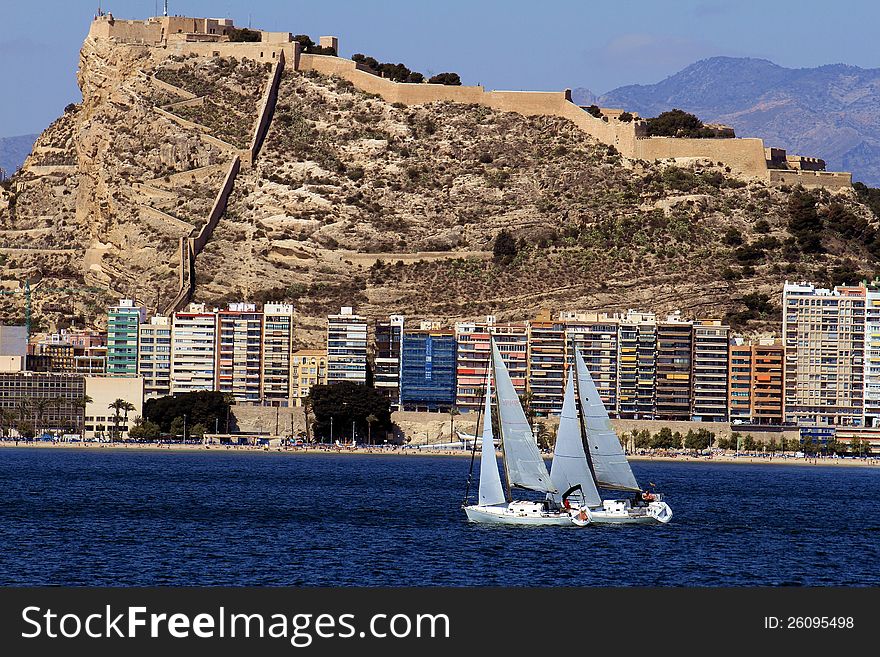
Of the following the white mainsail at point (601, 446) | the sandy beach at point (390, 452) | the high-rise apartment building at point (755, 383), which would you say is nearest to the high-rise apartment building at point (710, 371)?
the high-rise apartment building at point (755, 383)

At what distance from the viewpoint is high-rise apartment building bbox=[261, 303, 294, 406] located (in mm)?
134375

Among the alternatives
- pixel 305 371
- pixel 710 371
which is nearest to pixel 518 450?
pixel 710 371

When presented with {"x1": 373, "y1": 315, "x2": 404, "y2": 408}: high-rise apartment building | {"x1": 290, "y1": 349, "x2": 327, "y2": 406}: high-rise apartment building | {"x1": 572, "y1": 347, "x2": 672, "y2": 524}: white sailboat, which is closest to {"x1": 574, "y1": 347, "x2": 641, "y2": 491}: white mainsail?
{"x1": 572, "y1": 347, "x2": 672, "y2": 524}: white sailboat

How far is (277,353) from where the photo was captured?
445ft

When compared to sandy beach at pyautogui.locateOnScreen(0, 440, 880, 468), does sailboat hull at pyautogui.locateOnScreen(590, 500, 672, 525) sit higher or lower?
lower

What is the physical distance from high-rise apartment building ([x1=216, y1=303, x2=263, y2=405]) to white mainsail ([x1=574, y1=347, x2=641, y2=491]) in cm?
6662

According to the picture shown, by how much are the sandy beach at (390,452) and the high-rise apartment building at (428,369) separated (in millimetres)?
5889

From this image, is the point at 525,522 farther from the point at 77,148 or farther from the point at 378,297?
the point at 77,148

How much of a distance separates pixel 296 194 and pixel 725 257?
102 ft

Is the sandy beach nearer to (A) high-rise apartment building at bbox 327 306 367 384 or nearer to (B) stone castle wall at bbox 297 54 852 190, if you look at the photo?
(A) high-rise apartment building at bbox 327 306 367 384

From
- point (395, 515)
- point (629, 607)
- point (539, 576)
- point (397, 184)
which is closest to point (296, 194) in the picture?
point (397, 184)

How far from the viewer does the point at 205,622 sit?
31.3m

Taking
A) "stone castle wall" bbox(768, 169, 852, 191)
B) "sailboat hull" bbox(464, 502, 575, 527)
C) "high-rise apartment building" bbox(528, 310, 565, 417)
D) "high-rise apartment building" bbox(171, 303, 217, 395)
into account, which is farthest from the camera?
"stone castle wall" bbox(768, 169, 852, 191)

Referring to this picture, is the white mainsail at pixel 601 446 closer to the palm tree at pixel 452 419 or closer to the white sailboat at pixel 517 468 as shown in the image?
the white sailboat at pixel 517 468
